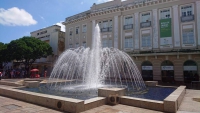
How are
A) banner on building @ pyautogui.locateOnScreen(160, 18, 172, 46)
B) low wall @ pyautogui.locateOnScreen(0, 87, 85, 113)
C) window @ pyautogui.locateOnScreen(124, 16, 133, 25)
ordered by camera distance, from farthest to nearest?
window @ pyautogui.locateOnScreen(124, 16, 133, 25) < banner on building @ pyautogui.locateOnScreen(160, 18, 172, 46) < low wall @ pyautogui.locateOnScreen(0, 87, 85, 113)

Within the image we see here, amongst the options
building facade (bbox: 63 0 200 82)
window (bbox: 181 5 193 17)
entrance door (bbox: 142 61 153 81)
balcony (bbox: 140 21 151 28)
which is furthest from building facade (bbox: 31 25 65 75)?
window (bbox: 181 5 193 17)

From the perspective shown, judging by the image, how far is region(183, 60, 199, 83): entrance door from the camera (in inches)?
811

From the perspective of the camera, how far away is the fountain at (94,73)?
38.6 feet

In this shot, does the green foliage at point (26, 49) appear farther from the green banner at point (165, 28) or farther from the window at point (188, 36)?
the window at point (188, 36)

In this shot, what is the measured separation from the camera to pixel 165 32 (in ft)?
74.9

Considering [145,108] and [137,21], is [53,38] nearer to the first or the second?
[137,21]

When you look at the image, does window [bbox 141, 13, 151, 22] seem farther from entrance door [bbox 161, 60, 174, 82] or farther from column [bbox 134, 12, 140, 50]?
entrance door [bbox 161, 60, 174, 82]

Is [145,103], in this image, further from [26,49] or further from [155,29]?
[26,49]

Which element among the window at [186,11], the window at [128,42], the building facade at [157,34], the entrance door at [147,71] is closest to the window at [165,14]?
the building facade at [157,34]

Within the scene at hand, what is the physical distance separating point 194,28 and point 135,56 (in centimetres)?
906

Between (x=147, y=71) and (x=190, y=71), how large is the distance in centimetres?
592

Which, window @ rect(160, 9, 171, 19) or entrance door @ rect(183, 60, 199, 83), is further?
window @ rect(160, 9, 171, 19)

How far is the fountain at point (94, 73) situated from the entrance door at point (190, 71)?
6.15m

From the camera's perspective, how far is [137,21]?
25.5 meters
